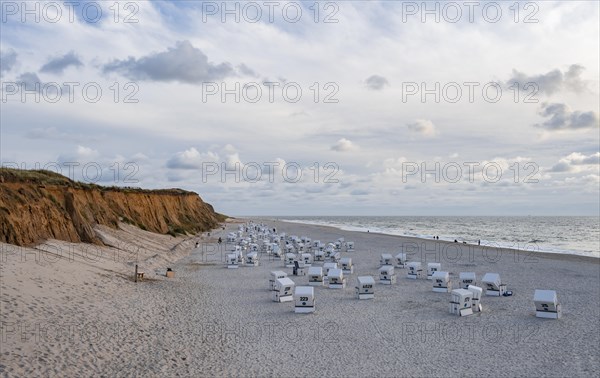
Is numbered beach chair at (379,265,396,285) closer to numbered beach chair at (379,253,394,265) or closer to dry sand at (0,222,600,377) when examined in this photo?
dry sand at (0,222,600,377)

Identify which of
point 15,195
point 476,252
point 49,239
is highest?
point 15,195

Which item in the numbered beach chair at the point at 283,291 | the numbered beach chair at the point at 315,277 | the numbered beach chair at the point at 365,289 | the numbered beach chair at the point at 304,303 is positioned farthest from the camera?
the numbered beach chair at the point at 315,277

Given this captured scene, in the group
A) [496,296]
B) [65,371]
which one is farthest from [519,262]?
[65,371]

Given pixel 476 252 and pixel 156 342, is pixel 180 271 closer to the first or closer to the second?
pixel 156 342

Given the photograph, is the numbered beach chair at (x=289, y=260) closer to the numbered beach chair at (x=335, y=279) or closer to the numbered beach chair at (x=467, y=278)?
the numbered beach chair at (x=335, y=279)

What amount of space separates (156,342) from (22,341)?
309 centimetres

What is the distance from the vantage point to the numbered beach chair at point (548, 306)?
16594 mm

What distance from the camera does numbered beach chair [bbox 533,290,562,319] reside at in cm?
1659

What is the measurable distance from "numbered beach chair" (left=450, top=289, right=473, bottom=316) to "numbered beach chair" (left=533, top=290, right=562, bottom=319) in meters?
2.15

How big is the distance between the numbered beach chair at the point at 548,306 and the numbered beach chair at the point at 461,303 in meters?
2.15

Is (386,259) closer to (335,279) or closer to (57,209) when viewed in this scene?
(335,279)

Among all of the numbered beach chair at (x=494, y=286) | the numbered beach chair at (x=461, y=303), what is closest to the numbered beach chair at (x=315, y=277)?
the numbered beach chair at (x=494, y=286)

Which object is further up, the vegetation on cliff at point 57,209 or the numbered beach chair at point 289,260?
the vegetation on cliff at point 57,209

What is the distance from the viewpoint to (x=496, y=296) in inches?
823
